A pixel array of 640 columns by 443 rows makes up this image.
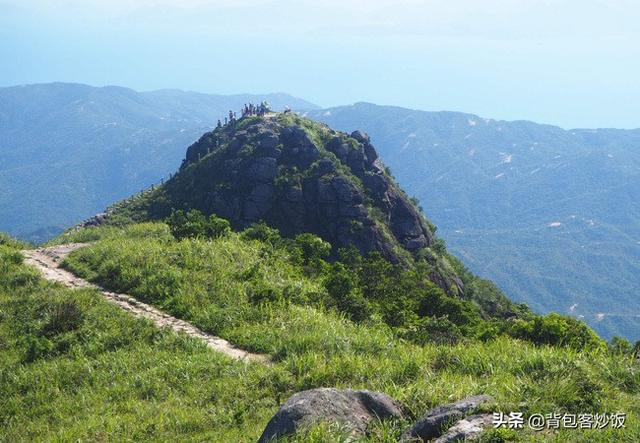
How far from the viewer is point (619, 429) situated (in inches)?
332

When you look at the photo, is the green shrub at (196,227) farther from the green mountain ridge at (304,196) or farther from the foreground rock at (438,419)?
the green mountain ridge at (304,196)

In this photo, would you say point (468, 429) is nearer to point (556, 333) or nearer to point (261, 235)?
point (556, 333)

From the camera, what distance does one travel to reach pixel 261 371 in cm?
1326

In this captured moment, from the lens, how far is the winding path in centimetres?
1555

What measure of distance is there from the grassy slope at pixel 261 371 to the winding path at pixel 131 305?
364mm

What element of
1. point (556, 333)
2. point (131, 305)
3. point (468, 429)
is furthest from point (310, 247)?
point (468, 429)

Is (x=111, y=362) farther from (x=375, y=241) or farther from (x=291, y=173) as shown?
(x=291, y=173)

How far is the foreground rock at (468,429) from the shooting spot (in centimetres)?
830

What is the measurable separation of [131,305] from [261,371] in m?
7.70

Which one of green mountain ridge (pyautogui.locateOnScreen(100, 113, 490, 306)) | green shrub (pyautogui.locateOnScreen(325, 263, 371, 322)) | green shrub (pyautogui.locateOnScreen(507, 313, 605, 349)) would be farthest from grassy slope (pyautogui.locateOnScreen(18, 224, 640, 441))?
green mountain ridge (pyautogui.locateOnScreen(100, 113, 490, 306))

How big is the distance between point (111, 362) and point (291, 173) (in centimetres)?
8157

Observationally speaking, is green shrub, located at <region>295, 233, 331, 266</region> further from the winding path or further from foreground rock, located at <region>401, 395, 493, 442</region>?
foreground rock, located at <region>401, 395, 493, 442</region>

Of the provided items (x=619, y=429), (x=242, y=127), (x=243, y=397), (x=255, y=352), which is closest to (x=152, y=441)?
(x=243, y=397)

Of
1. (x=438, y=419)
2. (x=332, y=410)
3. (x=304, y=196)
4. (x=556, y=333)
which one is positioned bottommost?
(x=304, y=196)
